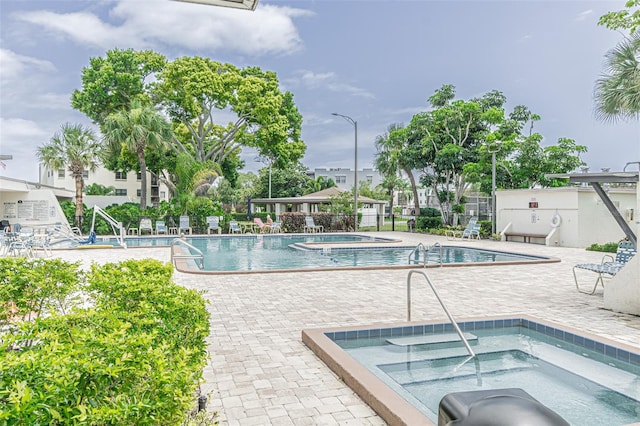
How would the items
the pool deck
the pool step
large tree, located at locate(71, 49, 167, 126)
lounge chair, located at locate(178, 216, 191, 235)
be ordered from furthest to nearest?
large tree, located at locate(71, 49, 167, 126)
lounge chair, located at locate(178, 216, 191, 235)
the pool step
the pool deck

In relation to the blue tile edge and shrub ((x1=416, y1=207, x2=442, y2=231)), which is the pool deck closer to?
the blue tile edge

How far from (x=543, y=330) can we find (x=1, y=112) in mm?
34088

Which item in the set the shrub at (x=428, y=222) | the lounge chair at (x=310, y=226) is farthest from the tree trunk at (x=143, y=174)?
the shrub at (x=428, y=222)

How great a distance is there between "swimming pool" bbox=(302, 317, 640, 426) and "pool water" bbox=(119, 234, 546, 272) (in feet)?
22.8

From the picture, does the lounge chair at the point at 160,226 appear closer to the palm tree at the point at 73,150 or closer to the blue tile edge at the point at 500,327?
the palm tree at the point at 73,150

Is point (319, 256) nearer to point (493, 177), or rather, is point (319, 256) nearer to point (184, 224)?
point (493, 177)

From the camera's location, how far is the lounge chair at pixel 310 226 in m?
27.1

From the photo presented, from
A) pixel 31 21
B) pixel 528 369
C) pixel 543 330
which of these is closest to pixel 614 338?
pixel 543 330

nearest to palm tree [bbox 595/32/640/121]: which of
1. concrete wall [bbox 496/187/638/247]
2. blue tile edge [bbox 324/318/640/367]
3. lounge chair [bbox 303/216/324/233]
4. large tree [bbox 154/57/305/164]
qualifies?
concrete wall [bbox 496/187/638/247]

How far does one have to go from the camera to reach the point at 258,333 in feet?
18.4

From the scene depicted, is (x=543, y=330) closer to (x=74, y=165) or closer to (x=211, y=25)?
(x=74, y=165)

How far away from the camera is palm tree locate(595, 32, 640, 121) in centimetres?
1370

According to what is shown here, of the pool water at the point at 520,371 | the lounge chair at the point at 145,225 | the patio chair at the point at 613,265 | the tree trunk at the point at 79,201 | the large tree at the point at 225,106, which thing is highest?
the large tree at the point at 225,106

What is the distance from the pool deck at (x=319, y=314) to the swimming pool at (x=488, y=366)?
9.7 inches
